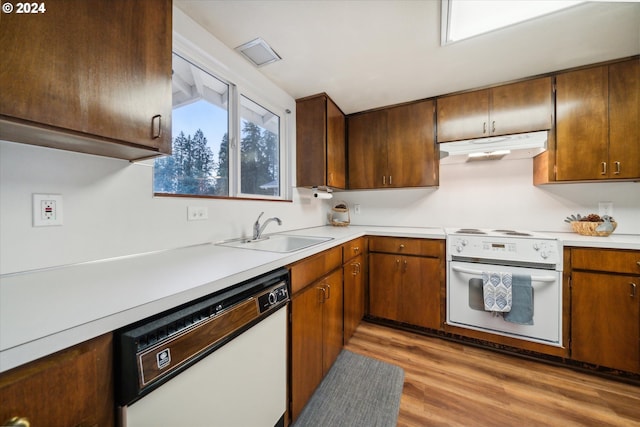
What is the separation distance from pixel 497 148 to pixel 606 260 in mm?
1089

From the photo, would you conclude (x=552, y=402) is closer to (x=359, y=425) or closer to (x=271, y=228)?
(x=359, y=425)

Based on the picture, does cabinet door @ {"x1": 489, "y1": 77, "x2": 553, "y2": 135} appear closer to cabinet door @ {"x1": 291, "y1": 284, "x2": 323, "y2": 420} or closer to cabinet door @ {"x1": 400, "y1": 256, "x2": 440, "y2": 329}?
cabinet door @ {"x1": 400, "y1": 256, "x2": 440, "y2": 329}

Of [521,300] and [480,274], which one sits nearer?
[521,300]

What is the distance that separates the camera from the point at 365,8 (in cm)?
130

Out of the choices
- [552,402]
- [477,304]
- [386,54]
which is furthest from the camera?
[477,304]

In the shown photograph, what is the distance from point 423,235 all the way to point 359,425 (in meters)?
1.49

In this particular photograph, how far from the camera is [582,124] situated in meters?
1.83

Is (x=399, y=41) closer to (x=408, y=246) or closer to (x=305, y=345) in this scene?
(x=408, y=246)

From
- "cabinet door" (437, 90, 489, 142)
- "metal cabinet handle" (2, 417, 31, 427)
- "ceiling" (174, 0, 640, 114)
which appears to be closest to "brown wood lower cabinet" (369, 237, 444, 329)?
"cabinet door" (437, 90, 489, 142)

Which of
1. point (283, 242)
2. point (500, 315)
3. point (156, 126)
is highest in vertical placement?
point (156, 126)

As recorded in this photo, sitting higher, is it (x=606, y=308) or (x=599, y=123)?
(x=599, y=123)

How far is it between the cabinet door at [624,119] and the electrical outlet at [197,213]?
3037mm

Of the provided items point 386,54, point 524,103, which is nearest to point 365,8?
point 386,54

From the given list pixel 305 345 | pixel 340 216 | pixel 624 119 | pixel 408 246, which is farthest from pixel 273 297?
pixel 624 119
